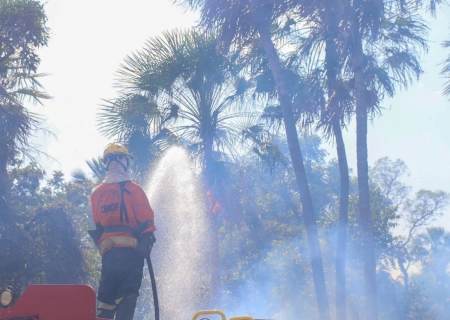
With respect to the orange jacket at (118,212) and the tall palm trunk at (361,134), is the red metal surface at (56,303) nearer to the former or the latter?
the orange jacket at (118,212)

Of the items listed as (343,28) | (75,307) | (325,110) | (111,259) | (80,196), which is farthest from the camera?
(80,196)

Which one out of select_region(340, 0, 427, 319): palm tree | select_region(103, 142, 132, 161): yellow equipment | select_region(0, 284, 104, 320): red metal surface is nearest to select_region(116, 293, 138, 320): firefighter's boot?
select_region(0, 284, 104, 320): red metal surface

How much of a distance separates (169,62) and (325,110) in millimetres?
3701

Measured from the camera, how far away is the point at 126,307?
4.65 meters

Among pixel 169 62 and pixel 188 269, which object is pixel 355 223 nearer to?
pixel 188 269

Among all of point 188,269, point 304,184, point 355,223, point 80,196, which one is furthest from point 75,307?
point 80,196

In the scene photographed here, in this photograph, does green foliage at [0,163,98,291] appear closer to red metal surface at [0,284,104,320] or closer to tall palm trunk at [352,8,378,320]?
tall palm trunk at [352,8,378,320]

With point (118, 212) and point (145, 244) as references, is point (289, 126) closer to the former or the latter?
point (118, 212)

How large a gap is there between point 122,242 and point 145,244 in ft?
0.82

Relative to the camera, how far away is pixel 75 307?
3623mm

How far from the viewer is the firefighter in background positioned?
15.6ft

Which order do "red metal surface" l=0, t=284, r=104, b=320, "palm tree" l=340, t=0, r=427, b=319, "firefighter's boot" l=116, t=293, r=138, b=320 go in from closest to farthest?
"red metal surface" l=0, t=284, r=104, b=320
"firefighter's boot" l=116, t=293, r=138, b=320
"palm tree" l=340, t=0, r=427, b=319

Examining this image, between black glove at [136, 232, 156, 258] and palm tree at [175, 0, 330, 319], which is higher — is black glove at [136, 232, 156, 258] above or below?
below

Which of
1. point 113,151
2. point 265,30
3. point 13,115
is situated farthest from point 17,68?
point 113,151
